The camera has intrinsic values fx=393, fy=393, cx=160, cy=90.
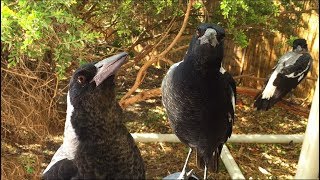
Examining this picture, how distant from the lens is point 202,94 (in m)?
2.31

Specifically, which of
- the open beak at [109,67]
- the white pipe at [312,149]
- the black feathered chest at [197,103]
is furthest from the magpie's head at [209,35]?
the white pipe at [312,149]

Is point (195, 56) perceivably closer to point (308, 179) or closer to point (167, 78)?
point (167, 78)

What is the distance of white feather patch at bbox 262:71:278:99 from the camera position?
183 inches

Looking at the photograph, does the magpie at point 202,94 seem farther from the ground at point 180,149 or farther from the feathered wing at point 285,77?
the feathered wing at point 285,77

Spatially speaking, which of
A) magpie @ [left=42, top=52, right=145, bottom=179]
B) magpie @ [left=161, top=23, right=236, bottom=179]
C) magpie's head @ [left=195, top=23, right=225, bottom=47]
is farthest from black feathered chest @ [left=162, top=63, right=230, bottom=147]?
magpie @ [left=42, top=52, right=145, bottom=179]

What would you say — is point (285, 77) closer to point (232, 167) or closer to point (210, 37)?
point (232, 167)

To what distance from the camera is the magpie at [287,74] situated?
15.0ft

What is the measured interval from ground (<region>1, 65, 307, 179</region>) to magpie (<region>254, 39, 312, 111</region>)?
825 millimetres

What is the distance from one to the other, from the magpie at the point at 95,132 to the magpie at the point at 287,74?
3163 millimetres

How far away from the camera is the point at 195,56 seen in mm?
2205

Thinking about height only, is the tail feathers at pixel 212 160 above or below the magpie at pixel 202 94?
below

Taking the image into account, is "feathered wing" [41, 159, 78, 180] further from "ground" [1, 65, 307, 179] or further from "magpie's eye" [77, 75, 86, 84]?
"ground" [1, 65, 307, 179]

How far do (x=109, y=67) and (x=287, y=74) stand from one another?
3355 mm

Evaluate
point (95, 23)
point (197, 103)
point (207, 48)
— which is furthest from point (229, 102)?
point (95, 23)
